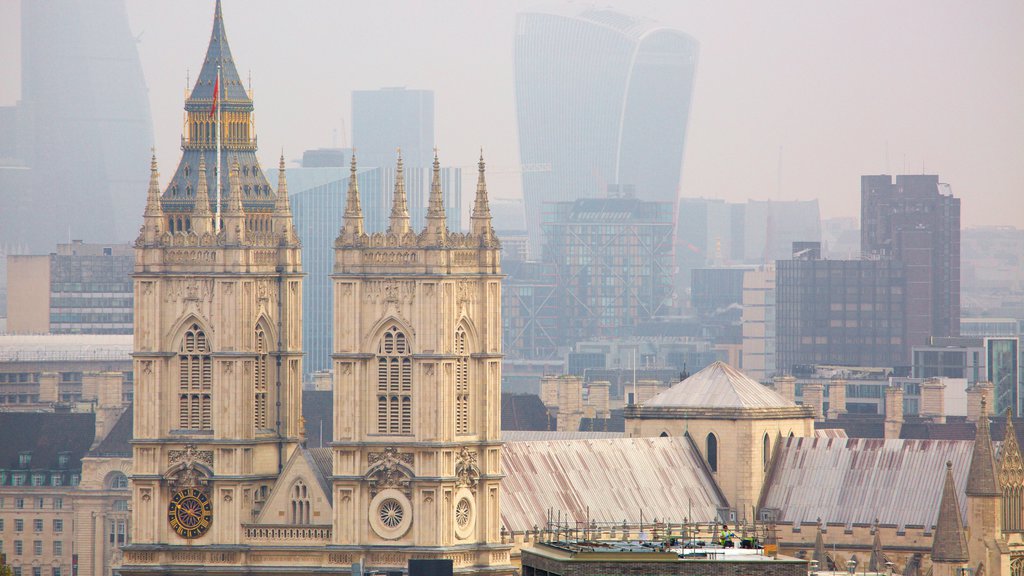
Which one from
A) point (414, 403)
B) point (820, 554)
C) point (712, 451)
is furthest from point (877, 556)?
point (414, 403)

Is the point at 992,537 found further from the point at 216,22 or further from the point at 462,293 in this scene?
the point at 216,22

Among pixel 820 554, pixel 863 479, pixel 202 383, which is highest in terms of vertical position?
pixel 202 383

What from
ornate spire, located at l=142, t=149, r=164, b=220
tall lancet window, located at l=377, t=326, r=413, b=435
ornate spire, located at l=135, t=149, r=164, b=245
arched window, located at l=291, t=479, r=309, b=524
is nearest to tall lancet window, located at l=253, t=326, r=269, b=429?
arched window, located at l=291, t=479, r=309, b=524

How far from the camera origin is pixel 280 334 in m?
147

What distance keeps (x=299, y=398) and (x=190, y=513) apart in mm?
7386

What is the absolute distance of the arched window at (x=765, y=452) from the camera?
17175cm

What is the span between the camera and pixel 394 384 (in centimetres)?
14212

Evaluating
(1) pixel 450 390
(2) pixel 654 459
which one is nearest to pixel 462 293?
(1) pixel 450 390

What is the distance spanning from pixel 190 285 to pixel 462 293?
12.1m

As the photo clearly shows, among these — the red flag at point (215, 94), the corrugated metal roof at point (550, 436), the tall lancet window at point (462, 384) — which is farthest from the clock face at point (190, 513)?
the corrugated metal roof at point (550, 436)

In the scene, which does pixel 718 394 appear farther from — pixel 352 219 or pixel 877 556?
pixel 352 219

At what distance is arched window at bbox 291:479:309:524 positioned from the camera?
476 feet

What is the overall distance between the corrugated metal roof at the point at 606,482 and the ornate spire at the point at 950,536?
46.7 ft

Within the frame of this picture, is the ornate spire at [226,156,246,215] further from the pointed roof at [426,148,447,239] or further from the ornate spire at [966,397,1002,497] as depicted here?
the ornate spire at [966,397,1002,497]
